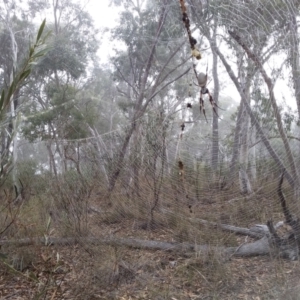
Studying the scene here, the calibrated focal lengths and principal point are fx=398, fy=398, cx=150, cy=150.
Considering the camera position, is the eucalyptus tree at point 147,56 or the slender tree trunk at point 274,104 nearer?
the slender tree trunk at point 274,104

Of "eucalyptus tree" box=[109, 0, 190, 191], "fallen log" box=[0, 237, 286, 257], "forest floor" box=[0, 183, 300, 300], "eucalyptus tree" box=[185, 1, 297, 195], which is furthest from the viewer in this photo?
"eucalyptus tree" box=[109, 0, 190, 191]

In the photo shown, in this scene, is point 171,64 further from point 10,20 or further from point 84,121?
point 10,20

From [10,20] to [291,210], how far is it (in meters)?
11.0

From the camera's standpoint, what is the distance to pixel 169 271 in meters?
3.48

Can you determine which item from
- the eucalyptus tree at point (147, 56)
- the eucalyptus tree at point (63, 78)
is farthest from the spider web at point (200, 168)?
the eucalyptus tree at point (63, 78)

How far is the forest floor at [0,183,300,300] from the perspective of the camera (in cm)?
287

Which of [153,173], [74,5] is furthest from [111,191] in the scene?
[74,5]

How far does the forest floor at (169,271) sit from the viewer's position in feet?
9.41

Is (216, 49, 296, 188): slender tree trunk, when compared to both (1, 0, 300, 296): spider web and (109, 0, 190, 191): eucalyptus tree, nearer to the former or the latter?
(1, 0, 300, 296): spider web

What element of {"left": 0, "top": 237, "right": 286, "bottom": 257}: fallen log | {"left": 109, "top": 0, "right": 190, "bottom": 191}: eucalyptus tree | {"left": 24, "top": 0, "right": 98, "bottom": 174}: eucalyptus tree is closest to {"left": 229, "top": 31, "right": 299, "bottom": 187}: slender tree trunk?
{"left": 0, "top": 237, "right": 286, "bottom": 257}: fallen log

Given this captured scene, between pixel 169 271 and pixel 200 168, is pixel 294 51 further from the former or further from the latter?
pixel 169 271

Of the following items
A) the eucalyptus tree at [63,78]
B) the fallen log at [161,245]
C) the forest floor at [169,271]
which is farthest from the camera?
the eucalyptus tree at [63,78]

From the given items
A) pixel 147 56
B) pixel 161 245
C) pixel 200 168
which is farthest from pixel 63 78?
pixel 200 168

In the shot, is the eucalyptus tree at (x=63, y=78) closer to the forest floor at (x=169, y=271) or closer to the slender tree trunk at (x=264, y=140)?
the forest floor at (x=169, y=271)
